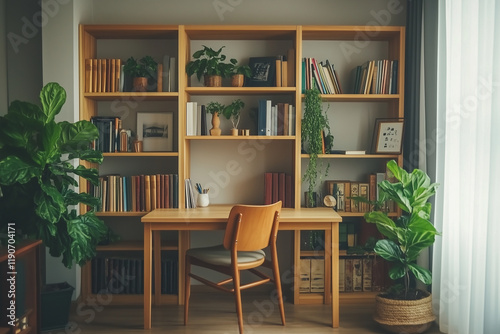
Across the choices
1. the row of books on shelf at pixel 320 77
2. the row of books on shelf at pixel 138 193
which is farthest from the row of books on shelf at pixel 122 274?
the row of books on shelf at pixel 320 77

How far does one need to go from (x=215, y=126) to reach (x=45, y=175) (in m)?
1.41

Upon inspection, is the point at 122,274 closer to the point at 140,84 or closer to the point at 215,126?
the point at 215,126

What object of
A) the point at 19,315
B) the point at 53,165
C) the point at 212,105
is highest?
the point at 212,105

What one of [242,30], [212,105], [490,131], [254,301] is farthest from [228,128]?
[490,131]

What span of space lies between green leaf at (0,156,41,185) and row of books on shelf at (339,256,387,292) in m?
2.44

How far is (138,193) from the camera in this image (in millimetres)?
4062

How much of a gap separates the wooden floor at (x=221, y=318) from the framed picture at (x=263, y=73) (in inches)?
69.3

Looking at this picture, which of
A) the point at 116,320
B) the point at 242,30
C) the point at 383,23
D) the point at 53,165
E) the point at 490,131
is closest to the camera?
the point at 490,131

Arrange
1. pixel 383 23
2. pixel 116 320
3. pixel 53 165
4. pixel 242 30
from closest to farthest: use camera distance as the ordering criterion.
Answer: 1. pixel 53 165
2. pixel 116 320
3. pixel 242 30
4. pixel 383 23

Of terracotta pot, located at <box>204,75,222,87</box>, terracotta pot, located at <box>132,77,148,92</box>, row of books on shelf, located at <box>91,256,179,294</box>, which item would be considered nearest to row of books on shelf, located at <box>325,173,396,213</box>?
terracotta pot, located at <box>204,75,222,87</box>

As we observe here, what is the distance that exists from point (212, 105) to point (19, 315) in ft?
6.78

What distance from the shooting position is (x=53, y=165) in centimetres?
327

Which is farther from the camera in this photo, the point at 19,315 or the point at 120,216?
the point at 120,216

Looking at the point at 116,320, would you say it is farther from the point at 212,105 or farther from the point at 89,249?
the point at 212,105
